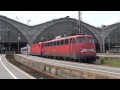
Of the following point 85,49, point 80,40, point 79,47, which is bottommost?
point 85,49

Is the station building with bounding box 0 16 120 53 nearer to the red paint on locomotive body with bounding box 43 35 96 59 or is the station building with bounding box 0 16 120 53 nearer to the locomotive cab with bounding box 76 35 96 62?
the red paint on locomotive body with bounding box 43 35 96 59

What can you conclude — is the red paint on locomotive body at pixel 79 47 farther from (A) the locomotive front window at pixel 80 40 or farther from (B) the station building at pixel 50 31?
(B) the station building at pixel 50 31

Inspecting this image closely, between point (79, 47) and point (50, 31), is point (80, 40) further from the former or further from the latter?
point (50, 31)

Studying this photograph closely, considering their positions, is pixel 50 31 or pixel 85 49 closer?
pixel 85 49

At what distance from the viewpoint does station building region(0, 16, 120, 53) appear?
14162cm

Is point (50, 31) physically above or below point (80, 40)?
above

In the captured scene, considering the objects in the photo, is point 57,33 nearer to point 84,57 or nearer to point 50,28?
point 50,28

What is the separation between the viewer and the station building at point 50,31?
14162 centimetres

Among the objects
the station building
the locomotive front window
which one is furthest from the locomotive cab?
the station building

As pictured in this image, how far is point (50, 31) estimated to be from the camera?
14600 cm

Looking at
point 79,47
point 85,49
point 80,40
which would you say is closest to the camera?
point 79,47

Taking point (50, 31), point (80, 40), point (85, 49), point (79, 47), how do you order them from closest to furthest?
1. point (79, 47)
2. point (85, 49)
3. point (80, 40)
4. point (50, 31)

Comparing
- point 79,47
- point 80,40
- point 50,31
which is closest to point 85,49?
point 79,47

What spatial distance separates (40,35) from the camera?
147 meters
